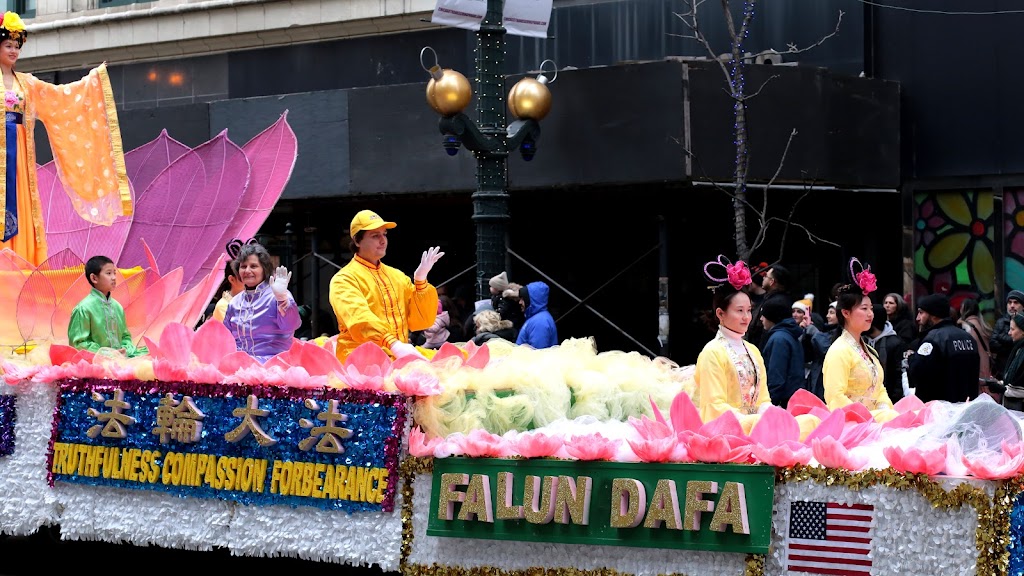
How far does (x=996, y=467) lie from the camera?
502 centimetres

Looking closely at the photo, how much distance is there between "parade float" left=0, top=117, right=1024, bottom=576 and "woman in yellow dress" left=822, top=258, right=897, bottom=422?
31 cm

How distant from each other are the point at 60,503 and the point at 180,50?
1222cm

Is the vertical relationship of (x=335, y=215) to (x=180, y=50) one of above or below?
below

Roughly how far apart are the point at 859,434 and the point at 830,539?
1.67ft

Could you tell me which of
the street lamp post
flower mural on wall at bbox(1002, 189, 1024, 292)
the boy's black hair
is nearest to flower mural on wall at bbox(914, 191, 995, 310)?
flower mural on wall at bbox(1002, 189, 1024, 292)

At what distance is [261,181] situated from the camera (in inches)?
431

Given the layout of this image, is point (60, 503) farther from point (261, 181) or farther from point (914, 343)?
point (914, 343)

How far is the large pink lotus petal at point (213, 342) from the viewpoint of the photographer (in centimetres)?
699

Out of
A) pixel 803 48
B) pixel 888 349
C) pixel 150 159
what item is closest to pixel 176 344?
pixel 888 349

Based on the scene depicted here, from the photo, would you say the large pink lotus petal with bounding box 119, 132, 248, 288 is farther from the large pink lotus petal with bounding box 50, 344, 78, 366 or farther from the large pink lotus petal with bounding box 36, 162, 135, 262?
the large pink lotus petal with bounding box 50, 344, 78, 366

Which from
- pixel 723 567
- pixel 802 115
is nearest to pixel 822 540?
pixel 723 567

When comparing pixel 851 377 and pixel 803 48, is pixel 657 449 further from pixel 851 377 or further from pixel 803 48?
pixel 803 48

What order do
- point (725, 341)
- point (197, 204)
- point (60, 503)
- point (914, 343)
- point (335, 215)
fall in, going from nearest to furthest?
point (725, 341) < point (60, 503) < point (914, 343) < point (197, 204) < point (335, 215)

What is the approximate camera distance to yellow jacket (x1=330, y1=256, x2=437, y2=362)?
731cm
